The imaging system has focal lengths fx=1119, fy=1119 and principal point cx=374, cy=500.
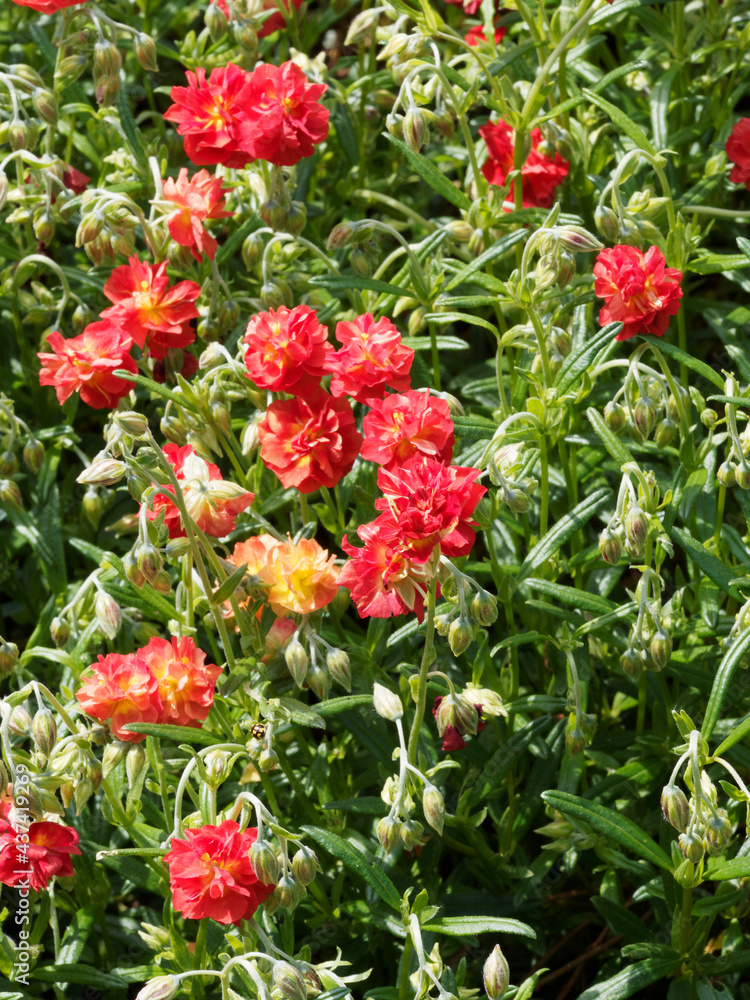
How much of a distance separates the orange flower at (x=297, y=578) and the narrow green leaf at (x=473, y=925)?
24.6 inches

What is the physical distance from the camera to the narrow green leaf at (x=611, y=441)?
7.25 ft

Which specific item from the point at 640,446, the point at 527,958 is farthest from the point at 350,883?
the point at 640,446

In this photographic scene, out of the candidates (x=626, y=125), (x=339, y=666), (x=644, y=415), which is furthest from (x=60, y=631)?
(x=626, y=125)

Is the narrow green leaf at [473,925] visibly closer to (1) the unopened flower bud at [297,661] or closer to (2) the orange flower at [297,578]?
(1) the unopened flower bud at [297,661]

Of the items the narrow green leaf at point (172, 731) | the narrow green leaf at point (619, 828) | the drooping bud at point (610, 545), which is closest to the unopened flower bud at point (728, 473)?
the drooping bud at point (610, 545)

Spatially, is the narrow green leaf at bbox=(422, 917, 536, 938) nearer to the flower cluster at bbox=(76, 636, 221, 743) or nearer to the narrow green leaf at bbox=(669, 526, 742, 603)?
the flower cluster at bbox=(76, 636, 221, 743)

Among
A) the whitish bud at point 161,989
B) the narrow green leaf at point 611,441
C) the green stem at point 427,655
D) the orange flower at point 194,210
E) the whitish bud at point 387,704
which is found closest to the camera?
the whitish bud at point 161,989

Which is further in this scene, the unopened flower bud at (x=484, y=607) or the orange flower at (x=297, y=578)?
the orange flower at (x=297, y=578)

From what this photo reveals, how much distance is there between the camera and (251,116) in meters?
2.45

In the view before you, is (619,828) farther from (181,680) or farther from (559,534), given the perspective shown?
(181,680)

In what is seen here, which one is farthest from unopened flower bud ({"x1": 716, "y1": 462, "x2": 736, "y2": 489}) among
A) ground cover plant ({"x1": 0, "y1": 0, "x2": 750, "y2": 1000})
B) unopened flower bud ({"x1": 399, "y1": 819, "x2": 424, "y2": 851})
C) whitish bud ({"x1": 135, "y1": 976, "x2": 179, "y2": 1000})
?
whitish bud ({"x1": 135, "y1": 976, "x2": 179, "y2": 1000})

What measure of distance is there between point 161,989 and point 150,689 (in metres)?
0.52

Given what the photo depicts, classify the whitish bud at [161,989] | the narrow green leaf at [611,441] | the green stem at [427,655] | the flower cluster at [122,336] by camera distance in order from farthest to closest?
the flower cluster at [122,336] < the narrow green leaf at [611,441] < the green stem at [427,655] < the whitish bud at [161,989]

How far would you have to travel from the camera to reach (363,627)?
2932 millimetres
